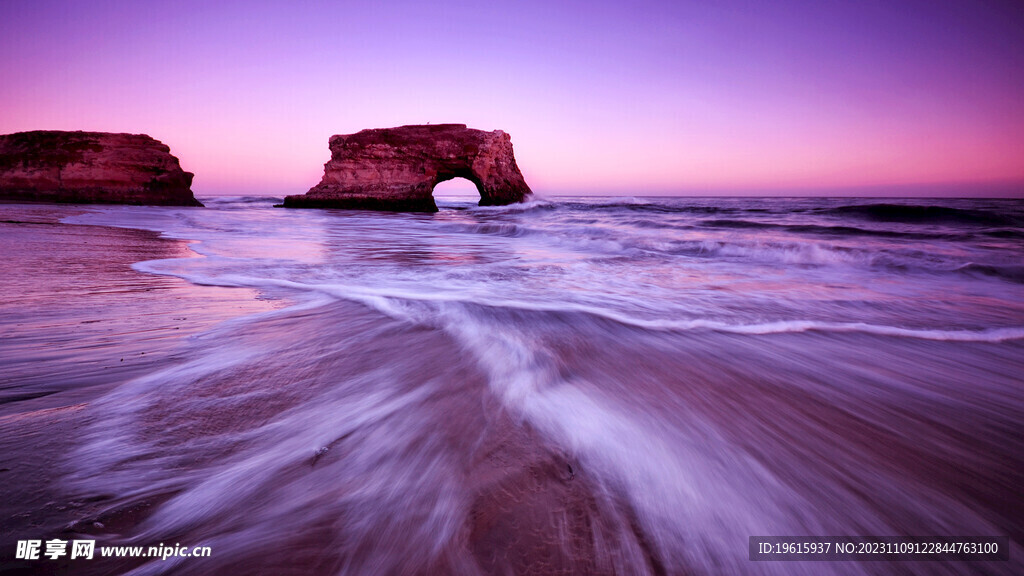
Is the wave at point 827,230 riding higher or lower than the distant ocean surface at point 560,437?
higher

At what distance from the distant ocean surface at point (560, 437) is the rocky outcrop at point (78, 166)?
30389mm

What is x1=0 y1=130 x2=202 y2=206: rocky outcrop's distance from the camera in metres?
23.3

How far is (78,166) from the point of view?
76.4 ft

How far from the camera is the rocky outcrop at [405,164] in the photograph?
77.4 ft

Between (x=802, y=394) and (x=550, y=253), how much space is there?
5663 mm

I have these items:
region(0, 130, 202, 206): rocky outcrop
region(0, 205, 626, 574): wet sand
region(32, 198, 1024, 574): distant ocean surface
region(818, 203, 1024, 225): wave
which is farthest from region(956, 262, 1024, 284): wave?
region(0, 130, 202, 206): rocky outcrop

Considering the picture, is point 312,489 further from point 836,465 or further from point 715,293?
point 715,293

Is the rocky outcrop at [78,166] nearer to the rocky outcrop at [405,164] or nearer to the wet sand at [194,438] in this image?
the rocky outcrop at [405,164]

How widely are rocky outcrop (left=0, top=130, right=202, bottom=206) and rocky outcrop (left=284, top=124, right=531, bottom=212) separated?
33.4ft

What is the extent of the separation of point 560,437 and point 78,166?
114 ft

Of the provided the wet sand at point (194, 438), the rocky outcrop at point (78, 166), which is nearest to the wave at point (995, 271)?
the wet sand at point (194, 438)

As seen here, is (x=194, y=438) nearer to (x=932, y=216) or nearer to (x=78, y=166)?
(x=932, y=216)

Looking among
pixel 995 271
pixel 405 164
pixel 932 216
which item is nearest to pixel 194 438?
pixel 995 271

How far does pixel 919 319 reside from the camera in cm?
312
